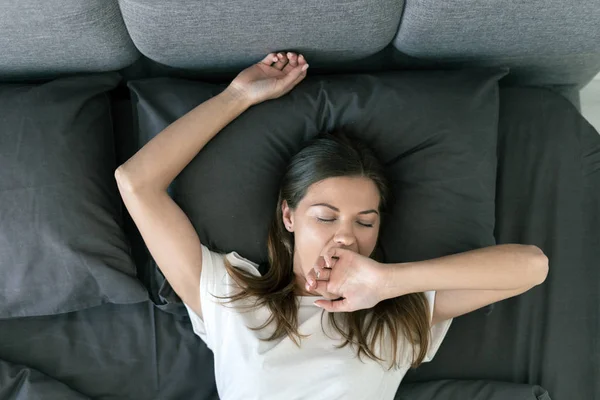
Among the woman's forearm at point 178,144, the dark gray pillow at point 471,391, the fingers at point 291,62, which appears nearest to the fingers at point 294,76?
the fingers at point 291,62

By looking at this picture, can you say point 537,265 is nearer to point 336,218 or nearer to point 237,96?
point 336,218

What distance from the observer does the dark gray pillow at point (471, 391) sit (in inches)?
62.4

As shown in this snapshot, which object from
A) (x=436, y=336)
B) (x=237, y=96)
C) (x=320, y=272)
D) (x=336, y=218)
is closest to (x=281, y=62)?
(x=237, y=96)

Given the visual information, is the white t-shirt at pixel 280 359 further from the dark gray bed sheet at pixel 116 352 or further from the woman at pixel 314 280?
the dark gray bed sheet at pixel 116 352

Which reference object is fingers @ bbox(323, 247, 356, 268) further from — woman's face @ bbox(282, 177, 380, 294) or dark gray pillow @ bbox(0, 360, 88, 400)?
dark gray pillow @ bbox(0, 360, 88, 400)

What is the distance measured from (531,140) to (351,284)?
76 centimetres

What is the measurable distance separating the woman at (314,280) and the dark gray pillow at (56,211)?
15 cm

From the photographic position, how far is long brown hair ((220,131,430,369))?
1460mm

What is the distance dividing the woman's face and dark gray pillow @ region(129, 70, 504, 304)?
17cm

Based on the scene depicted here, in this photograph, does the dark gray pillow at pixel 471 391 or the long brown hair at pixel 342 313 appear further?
the dark gray pillow at pixel 471 391

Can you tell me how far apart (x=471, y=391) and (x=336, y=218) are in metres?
0.64

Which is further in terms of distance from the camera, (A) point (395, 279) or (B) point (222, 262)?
(B) point (222, 262)

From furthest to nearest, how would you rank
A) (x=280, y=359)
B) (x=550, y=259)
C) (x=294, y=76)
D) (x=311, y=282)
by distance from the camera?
(x=550, y=259) → (x=294, y=76) → (x=280, y=359) → (x=311, y=282)

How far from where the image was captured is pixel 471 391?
5.24ft
